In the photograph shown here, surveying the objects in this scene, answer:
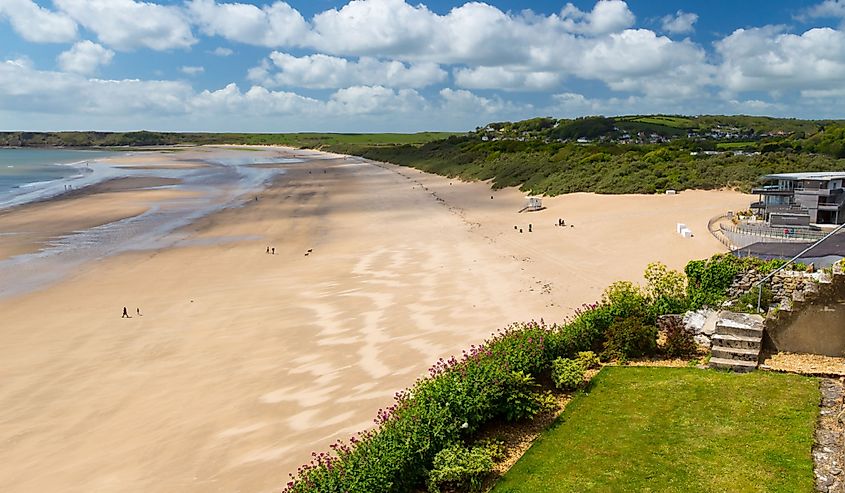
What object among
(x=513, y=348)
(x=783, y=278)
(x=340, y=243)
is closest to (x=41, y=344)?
(x=513, y=348)

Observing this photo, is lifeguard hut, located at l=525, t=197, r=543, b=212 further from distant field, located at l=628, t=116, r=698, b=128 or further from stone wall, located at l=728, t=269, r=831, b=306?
distant field, located at l=628, t=116, r=698, b=128

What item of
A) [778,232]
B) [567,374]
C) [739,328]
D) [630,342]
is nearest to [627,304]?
[630,342]

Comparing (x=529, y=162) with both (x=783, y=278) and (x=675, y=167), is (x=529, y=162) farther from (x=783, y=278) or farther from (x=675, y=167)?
(x=783, y=278)

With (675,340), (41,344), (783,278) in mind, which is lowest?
(41,344)

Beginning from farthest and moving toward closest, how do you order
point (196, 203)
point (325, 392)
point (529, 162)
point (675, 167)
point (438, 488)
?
1. point (529, 162)
2. point (196, 203)
3. point (675, 167)
4. point (325, 392)
5. point (438, 488)

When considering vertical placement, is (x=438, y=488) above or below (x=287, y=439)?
above

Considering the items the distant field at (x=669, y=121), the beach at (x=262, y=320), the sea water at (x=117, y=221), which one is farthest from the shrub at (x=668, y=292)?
the distant field at (x=669, y=121)

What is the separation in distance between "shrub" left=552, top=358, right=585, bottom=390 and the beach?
3814mm

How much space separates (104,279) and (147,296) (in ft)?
13.4

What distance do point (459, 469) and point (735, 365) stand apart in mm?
6035

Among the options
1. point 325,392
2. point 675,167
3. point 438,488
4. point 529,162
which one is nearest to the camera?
point 438,488

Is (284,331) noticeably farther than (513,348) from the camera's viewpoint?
Yes

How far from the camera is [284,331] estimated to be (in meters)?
18.0

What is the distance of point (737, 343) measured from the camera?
11.3 m
